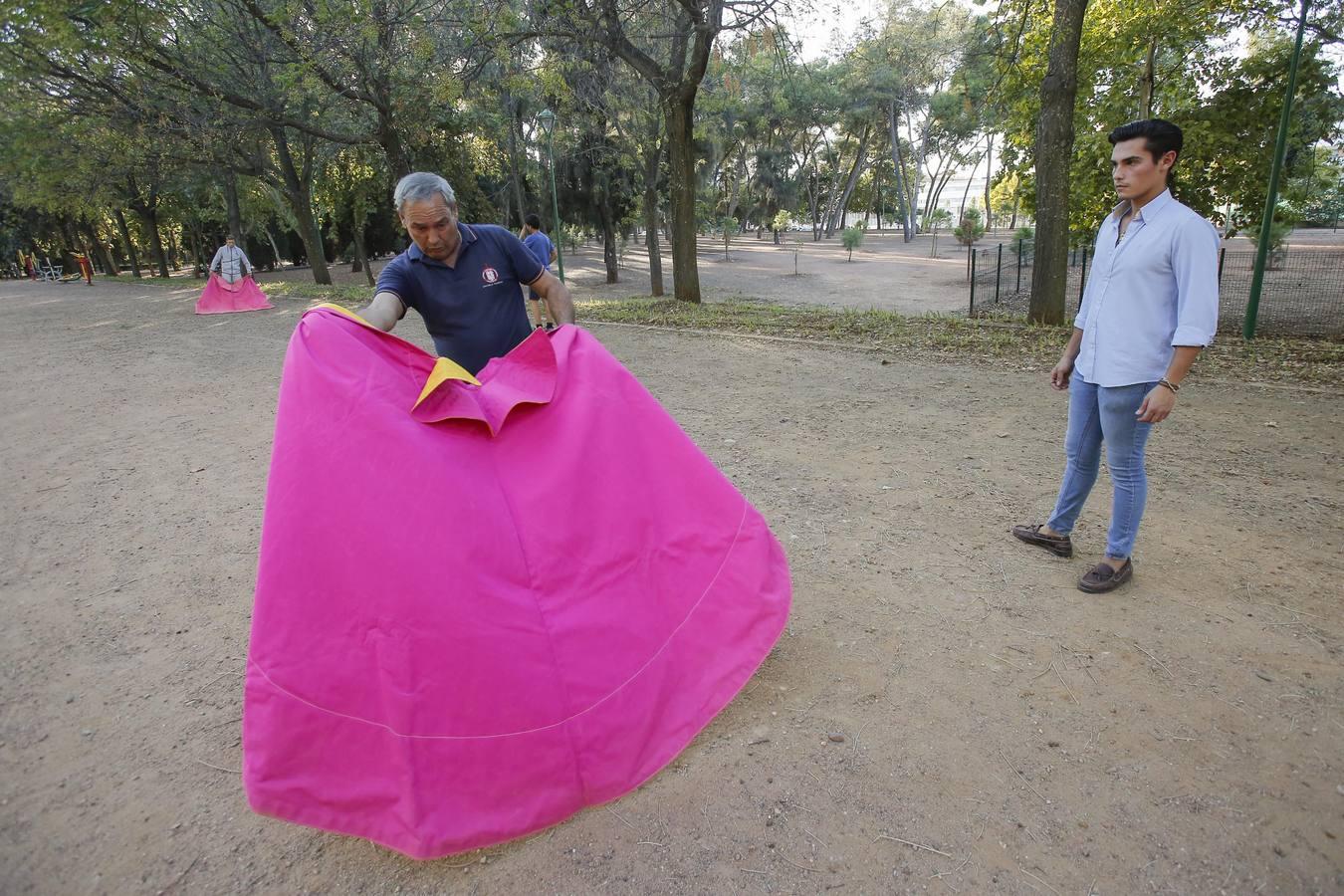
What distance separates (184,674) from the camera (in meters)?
2.93

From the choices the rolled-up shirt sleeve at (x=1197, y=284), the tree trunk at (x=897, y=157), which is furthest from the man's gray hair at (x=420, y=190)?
the tree trunk at (x=897, y=157)

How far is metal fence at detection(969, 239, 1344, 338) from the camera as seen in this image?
10.7 m

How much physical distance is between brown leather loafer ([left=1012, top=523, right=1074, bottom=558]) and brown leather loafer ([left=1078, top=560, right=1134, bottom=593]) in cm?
26

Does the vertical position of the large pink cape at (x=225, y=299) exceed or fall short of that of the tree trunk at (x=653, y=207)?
it falls short

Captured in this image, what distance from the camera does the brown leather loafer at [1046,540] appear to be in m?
3.56

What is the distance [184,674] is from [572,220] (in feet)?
76.1

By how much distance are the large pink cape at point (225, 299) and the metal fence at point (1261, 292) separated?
1429cm

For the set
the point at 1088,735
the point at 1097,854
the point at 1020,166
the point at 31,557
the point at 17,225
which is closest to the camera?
the point at 1097,854

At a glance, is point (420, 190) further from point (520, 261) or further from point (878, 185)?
point (878, 185)

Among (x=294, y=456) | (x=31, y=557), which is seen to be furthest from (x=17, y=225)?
(x=294, y=456)

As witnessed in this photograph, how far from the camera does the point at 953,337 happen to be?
926cm

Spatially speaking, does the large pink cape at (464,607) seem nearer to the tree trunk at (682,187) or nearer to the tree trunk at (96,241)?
the tree trunk at (682,187)

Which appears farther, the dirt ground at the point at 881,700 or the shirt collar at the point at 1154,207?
the shirt collar at the point at 1154,207

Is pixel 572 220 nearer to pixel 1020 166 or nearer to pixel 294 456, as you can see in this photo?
pixel 1020 166
